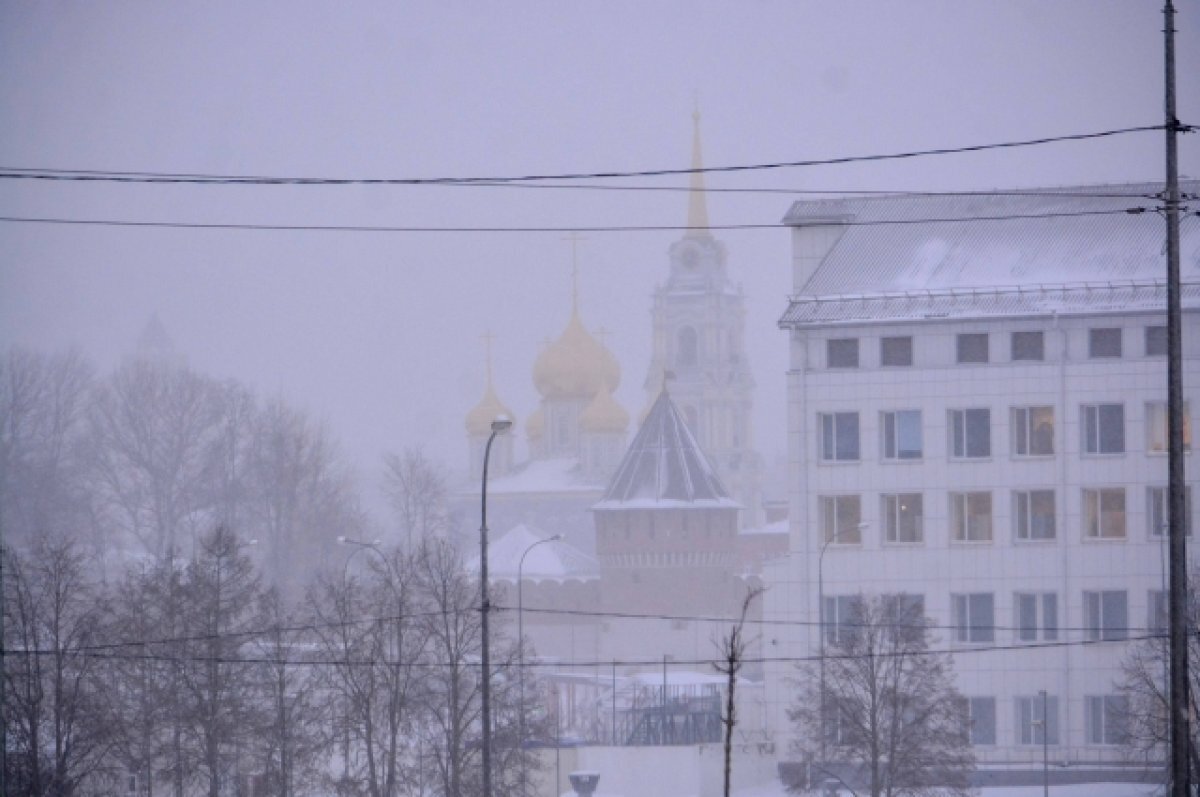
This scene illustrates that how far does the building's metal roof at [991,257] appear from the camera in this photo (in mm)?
63938

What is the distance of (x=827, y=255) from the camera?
67812mm

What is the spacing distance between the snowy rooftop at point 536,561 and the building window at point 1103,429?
7110cm

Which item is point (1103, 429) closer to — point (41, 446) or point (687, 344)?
point (41, 446)

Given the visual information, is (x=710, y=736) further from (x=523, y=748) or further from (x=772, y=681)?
(x=523, y=748)

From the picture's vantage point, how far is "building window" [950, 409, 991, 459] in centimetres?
6419

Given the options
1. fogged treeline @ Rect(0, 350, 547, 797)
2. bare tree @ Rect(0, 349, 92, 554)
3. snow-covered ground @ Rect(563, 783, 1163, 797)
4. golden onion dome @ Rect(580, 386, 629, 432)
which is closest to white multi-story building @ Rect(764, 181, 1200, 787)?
snow-covered ground @ Rect(563, 783, 1163, 797)

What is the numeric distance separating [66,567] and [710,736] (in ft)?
78.7

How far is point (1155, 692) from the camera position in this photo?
140 feet

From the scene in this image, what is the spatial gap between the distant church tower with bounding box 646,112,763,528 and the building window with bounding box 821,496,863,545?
12534 cm

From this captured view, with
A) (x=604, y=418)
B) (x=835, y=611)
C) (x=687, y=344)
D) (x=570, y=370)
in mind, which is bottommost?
(x=835, y=611)

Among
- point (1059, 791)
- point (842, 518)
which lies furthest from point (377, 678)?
point (1059, 791)

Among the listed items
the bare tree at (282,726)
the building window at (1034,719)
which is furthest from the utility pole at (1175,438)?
the building window at (1034,719)

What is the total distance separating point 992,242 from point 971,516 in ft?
30.5

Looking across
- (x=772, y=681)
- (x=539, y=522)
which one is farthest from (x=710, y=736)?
(x=539, y=522)
